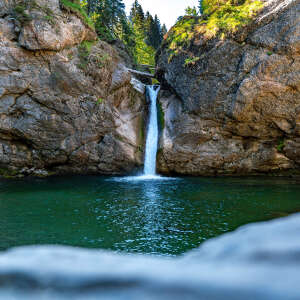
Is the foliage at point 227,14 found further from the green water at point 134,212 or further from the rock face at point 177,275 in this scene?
the rock face at point 177,275

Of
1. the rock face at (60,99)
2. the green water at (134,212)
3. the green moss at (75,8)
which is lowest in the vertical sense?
the green water at (134,212)

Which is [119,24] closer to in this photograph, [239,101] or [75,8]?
[75,8]

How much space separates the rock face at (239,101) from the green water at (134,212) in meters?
3.87

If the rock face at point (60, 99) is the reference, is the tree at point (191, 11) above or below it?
above

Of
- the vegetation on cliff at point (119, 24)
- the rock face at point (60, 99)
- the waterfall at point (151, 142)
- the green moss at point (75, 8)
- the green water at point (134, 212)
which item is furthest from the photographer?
the vegetation on cliff at point (119, 24)

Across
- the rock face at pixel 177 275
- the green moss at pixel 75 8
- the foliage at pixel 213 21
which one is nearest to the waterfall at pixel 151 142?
the foliage at pixel 213 21

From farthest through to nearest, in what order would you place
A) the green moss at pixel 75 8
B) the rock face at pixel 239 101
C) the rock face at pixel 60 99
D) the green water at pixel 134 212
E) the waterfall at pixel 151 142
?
the waterfall at pixel 151 142 → the green moss at pixel 75 8 → the rock face at pixel 60 99 → the rock face at pixel 239 101 → the green water at pixel 134 212

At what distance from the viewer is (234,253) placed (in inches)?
31.0

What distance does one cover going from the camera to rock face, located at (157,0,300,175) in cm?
1401

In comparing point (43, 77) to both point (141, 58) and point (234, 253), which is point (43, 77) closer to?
point (234, 253)

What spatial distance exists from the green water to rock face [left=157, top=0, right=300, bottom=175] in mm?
3871

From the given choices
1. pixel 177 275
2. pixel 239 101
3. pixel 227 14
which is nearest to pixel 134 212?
pixel 177 275

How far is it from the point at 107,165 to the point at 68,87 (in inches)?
251

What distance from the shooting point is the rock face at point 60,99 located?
571 inches
